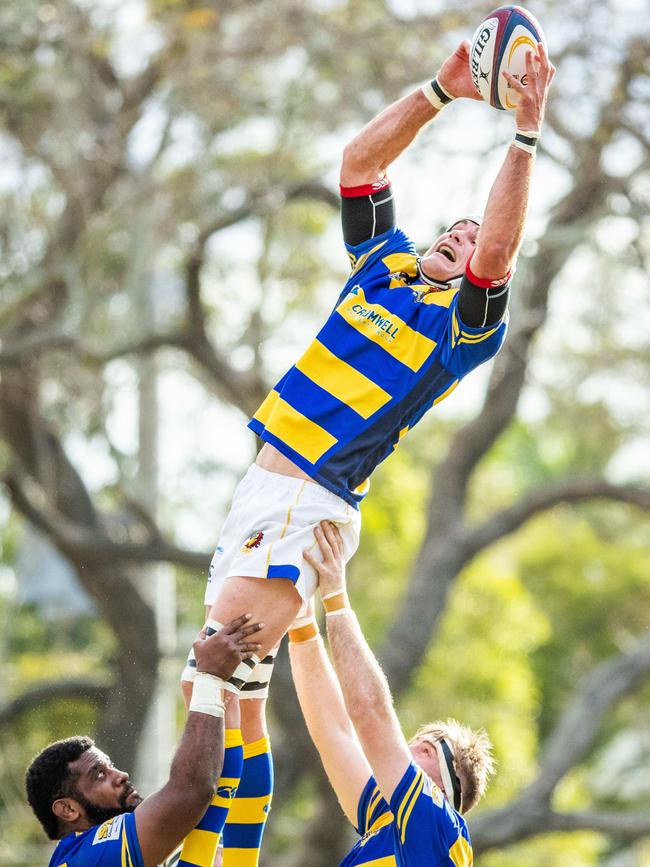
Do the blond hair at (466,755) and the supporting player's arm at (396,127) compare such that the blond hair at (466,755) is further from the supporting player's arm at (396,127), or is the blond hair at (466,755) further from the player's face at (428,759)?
the supporting player's arm at (396,127)

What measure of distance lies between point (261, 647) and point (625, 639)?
2823cm

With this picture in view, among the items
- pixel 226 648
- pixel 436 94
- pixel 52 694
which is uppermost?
pixel 436 94

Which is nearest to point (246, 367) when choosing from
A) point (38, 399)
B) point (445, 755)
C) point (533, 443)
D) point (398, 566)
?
point (38, 399)

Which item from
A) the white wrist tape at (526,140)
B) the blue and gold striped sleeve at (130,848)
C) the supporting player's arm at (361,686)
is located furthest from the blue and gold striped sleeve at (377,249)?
the blue and gold striped sleeve at (130,848)

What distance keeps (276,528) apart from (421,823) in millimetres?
992

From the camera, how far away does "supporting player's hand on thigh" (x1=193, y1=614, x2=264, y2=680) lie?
384 cm

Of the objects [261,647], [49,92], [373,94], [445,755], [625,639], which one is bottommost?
[625,639]

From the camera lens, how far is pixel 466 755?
4387 millimetres

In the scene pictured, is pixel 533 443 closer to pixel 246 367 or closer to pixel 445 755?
pixel 246 367

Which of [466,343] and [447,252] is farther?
[447,252]

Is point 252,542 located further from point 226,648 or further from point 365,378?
point 365,378

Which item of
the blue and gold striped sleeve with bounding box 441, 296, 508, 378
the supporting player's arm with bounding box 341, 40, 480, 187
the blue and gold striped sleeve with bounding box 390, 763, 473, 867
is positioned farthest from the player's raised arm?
the blue and gold striped sleeve with bounding box 390, 763, 473, 867

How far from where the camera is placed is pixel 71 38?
11.9 meters

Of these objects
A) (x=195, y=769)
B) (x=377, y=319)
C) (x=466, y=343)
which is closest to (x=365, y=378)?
(x=377, y=319)
